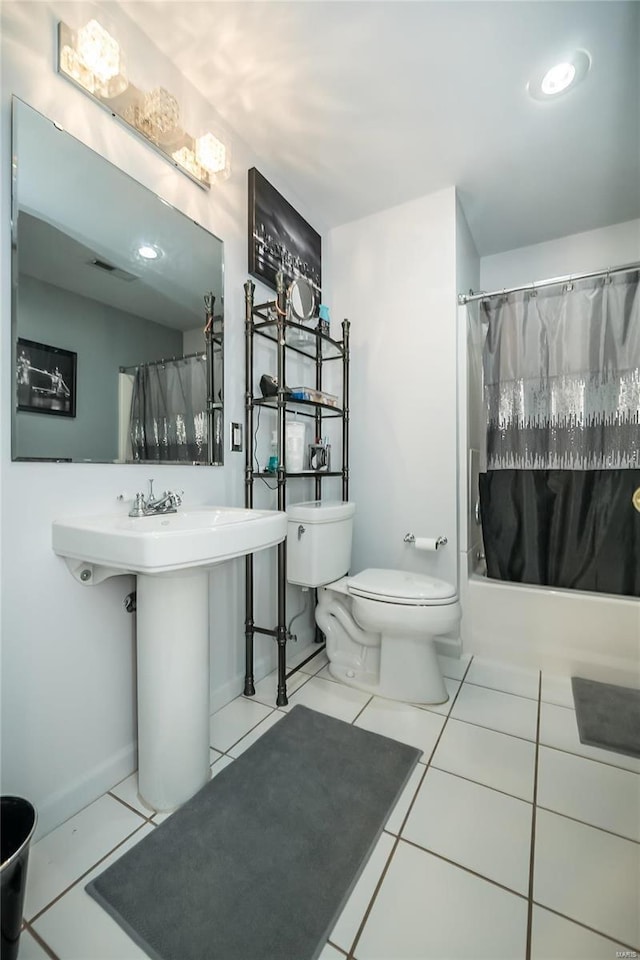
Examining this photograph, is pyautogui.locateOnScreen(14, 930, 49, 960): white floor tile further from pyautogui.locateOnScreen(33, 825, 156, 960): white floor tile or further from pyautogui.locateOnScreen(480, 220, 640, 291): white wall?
pyautogui.locateOnScreen(480, 220, 640, 291): white wall

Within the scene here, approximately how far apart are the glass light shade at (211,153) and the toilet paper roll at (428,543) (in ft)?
6.06

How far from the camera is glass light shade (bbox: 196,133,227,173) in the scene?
1.48 m

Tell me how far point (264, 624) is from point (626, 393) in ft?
6.63

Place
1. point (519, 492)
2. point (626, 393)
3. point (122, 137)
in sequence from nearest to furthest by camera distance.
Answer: point (122, 137) → point (626, 393) → point (519, 492)

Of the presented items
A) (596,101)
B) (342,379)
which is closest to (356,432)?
(342,379)

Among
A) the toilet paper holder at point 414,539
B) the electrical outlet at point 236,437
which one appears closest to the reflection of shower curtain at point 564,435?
the toilet paper holder at point 414,539

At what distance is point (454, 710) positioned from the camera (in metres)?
1.60

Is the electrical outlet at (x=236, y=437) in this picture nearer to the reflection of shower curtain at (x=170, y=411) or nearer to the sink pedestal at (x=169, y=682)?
the reflection of shower curtain at (x=170, y=411)

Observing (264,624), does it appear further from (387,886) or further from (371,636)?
(387,886)

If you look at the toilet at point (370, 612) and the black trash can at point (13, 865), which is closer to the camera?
the black trash can at point (13, 865)

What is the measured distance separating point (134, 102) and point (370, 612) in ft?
6.57

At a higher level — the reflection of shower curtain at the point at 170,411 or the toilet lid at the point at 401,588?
the reflection of shower curtain at the point at 170,411

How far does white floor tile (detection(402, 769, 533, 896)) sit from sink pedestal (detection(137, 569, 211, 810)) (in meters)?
0.66

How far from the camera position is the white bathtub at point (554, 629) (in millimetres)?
1761
